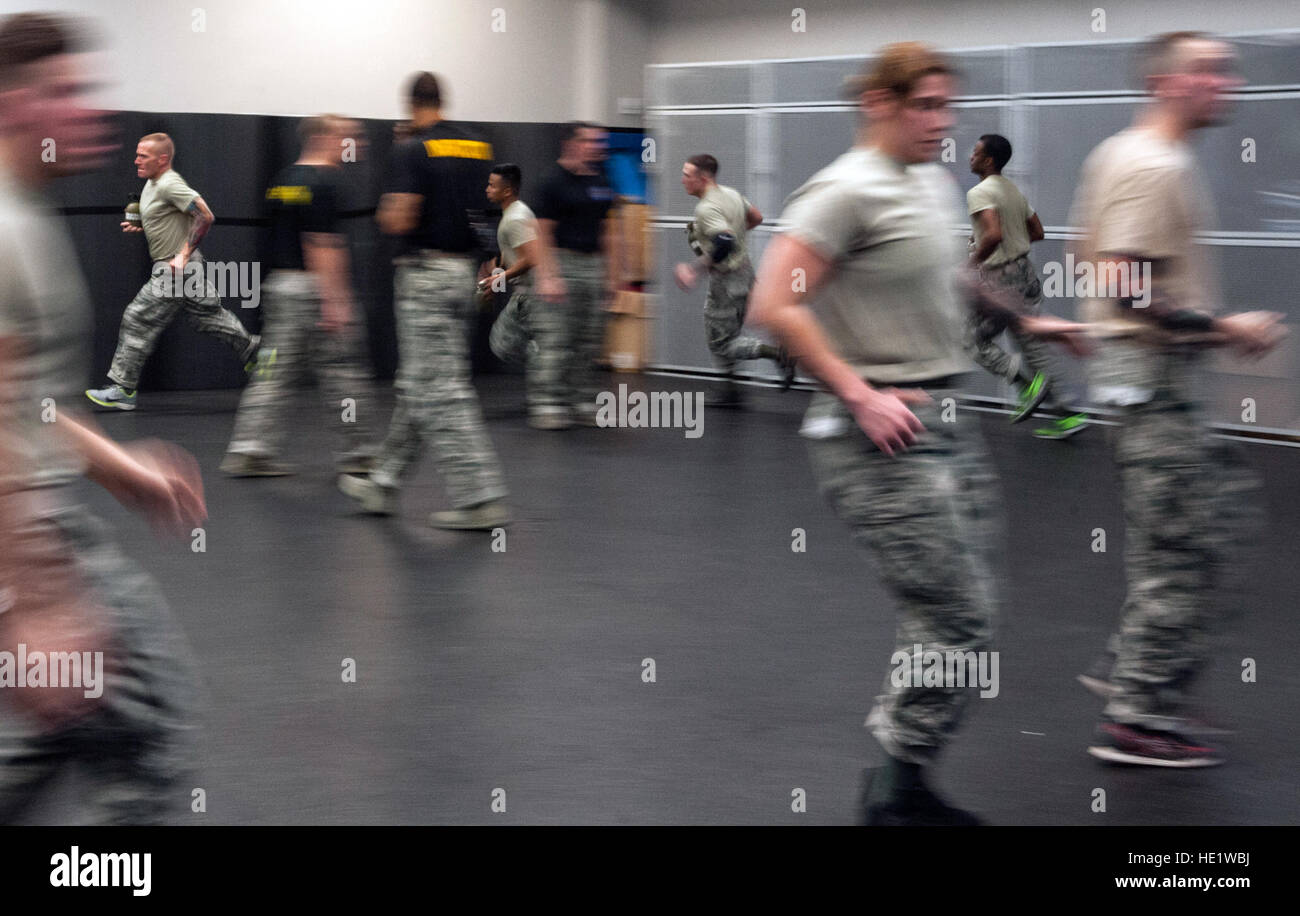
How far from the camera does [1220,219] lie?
10430mm

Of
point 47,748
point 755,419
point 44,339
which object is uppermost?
point 44,339

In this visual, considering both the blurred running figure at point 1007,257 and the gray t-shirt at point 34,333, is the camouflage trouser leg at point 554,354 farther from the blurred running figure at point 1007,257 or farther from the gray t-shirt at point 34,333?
the gray t-shirt at point 34,333

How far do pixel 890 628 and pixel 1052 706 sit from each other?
1.00m

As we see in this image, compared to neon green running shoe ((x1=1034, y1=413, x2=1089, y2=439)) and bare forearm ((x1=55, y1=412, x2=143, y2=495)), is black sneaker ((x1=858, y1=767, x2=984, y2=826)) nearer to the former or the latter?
bare forearm ((x1=55, y1=412, x2=143, y2=495))

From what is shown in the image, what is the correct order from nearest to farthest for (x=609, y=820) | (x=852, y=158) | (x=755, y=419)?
(x=852, y=158) < (x=609, y=820) < (x=755, y=419)

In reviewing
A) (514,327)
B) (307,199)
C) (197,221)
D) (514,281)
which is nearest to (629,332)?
(514,327)

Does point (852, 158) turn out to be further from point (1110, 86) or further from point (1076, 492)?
point (1110, 86)

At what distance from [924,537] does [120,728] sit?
1.68 m

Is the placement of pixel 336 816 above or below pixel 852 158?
below

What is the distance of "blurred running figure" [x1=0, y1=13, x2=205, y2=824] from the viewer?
238 centimetres

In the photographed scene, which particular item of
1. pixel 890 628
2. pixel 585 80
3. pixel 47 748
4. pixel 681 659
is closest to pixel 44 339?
pixel 47 748

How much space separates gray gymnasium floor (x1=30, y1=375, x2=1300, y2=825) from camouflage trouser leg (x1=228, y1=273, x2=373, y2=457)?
0.35 m

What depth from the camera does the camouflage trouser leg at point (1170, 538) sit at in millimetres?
4043

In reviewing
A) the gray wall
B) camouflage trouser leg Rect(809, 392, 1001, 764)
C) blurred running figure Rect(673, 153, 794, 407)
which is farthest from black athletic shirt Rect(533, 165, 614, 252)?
camouflage trouser leg Rect(809, 392, 1001, 764)
